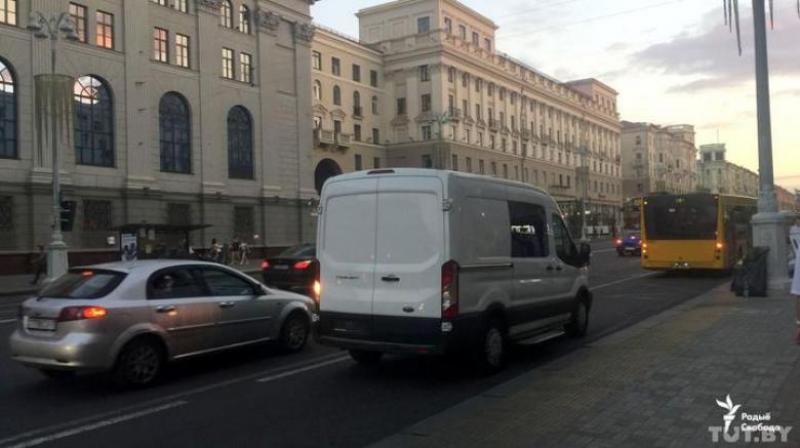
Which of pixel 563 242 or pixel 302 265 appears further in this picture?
pixel 302 265

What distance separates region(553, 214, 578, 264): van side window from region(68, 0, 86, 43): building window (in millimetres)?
34544

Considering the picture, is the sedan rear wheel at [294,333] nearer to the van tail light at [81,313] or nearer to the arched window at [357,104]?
the van tail light at [81,313]

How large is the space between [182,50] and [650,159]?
385ft

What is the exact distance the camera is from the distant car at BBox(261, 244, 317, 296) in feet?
61.0

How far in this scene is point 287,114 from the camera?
168ft

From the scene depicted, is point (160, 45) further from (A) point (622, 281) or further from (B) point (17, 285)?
(A) point (622, 281)

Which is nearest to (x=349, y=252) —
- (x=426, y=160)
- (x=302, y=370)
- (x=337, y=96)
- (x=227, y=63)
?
(x=302, y=370)

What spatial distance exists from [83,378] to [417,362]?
406 centimetres

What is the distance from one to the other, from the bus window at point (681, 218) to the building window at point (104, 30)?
30.0 metres

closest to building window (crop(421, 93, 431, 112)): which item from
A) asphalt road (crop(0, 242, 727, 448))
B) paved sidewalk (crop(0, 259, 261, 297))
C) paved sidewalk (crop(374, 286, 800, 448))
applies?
paved sidewalk (crop(0, 259, 261, 297))

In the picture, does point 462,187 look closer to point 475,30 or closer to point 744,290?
point 744,290

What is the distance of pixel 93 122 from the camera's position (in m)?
38.8

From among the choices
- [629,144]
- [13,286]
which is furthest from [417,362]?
[629,144]

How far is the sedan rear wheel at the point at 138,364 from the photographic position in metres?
7.90
